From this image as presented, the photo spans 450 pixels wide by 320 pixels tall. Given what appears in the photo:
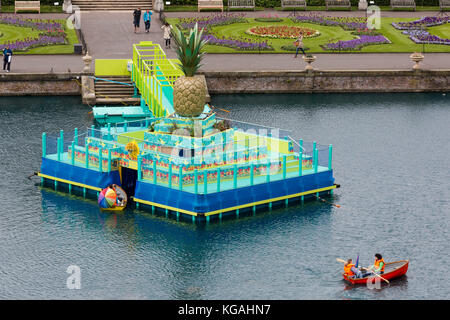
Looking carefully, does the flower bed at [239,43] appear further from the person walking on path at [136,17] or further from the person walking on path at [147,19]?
the person walking on path at [136,17]

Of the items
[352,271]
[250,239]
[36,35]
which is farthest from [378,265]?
[36,35]

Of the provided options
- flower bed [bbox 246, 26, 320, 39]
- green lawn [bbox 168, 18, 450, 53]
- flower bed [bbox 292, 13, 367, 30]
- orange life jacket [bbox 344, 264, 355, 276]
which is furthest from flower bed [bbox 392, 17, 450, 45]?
orange life jacket [bbox 344, 264, 355, 276]

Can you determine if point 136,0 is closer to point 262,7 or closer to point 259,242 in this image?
point 262,7

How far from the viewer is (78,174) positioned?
7081 cm

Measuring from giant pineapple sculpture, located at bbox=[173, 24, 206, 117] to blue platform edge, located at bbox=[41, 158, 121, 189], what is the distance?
6127 millimetres

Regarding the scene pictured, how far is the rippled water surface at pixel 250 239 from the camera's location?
55.7 m

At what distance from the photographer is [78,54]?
108 metres

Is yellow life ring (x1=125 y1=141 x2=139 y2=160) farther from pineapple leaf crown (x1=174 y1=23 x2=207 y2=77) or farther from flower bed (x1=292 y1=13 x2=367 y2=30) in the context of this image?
flower bed (x1=292 y1=13 x2=367 y2=30)

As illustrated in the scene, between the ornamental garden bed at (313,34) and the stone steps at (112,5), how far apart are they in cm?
617

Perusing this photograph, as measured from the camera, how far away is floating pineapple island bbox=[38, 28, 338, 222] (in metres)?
65.8

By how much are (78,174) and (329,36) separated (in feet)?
175

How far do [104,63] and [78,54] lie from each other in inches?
394

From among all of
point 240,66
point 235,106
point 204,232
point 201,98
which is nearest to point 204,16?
point 240,66

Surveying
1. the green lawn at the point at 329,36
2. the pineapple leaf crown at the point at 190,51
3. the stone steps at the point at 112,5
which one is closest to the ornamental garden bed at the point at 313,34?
the green lawn at the point at 329,36
